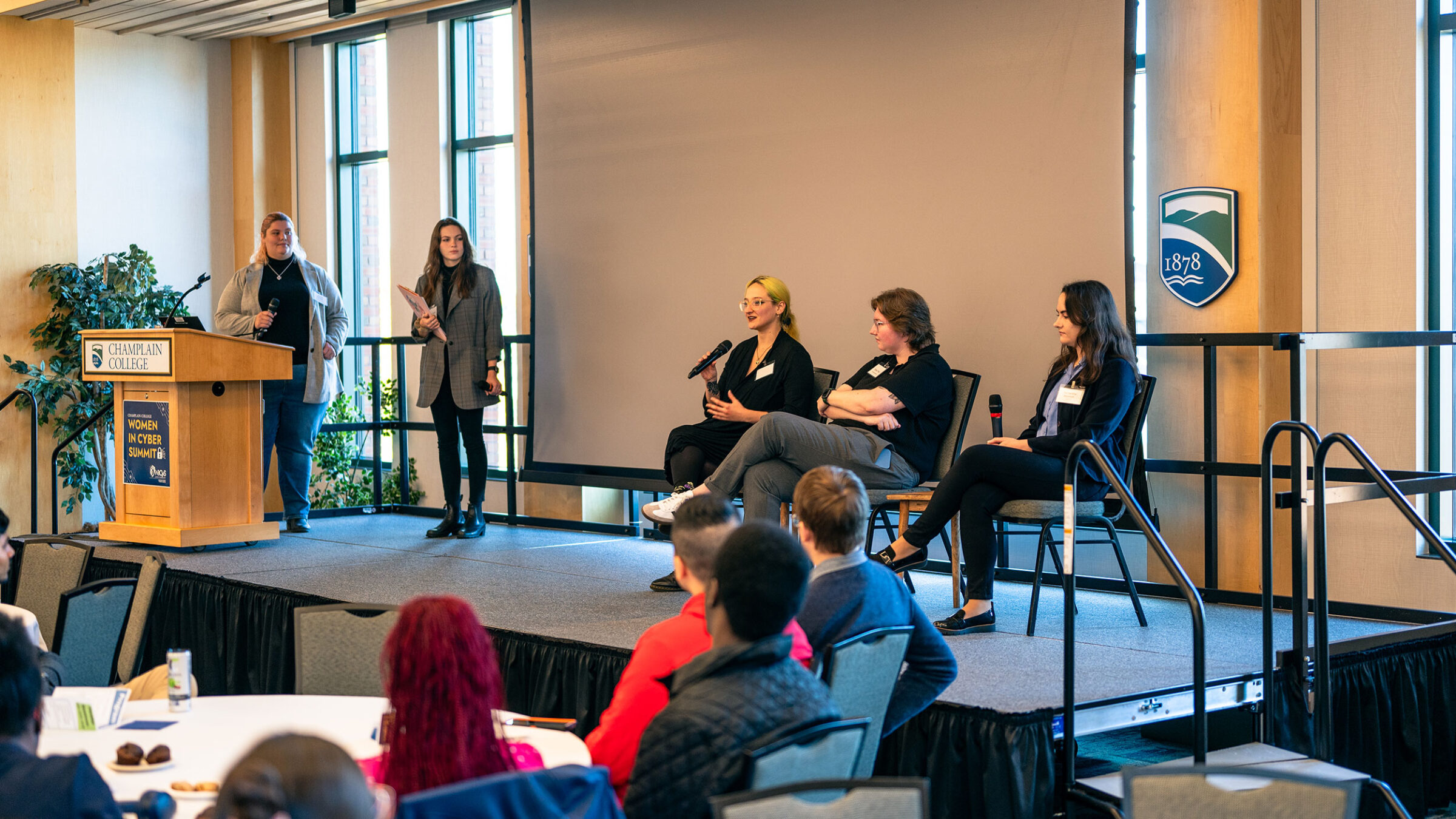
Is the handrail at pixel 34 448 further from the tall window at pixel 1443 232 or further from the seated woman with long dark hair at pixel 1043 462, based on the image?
the tall window at pixel 1443 232

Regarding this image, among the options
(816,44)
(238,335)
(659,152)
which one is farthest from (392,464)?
(816,44)

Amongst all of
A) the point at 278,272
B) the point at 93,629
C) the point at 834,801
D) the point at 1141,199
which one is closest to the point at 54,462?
the point at 278,272

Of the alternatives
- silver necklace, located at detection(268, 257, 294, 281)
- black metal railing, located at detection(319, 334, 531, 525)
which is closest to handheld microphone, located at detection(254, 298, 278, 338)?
silver necklace, located at detection(268, 257, 294, 281)

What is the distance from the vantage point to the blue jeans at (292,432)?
6703 mm

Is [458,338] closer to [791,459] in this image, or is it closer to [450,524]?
[450,524]

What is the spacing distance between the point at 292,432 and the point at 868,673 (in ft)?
16.0

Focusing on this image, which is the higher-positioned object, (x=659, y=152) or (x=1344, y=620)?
(x=659, y=152)

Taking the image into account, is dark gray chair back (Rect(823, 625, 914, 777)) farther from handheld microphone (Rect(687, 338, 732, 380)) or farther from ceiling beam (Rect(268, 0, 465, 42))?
ceiling beam (Rect(268, 0, 465, 42))

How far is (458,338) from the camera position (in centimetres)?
639

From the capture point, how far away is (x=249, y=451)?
608cm

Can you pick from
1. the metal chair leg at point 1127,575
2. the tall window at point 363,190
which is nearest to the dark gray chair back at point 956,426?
the metal chair leg at point 1127,575

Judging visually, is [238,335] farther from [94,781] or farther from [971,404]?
[94,781]

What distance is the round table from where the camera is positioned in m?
2.18

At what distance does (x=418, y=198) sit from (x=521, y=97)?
3.83ft
